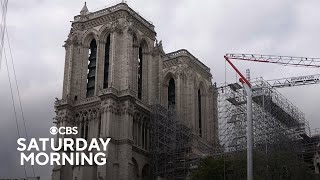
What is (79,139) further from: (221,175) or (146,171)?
(221,175)

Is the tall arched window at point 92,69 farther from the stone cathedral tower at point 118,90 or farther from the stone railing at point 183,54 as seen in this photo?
the stone railing at point 183,54

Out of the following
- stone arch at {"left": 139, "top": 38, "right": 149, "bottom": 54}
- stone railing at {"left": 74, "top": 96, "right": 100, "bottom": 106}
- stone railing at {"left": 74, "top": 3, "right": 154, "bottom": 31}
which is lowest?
stone railing at {"left": 74, "top": 96, "right": 100, "bottom": 106}

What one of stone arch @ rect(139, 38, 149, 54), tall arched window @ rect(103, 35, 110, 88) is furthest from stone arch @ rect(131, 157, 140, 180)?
stone arch @ rect(139, 38, 149, 54)

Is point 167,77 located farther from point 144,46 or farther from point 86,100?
point 86,100

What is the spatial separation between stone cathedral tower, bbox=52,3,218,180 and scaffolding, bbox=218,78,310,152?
5.85 m

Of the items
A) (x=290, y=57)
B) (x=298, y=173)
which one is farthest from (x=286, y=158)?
(x=290, y=57)

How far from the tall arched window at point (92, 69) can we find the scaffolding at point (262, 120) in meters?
22.2

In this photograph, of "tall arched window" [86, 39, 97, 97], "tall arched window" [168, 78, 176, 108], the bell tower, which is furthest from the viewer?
"tall arched window" [168, 78, 176, 108]

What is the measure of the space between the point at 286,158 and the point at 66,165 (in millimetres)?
33946

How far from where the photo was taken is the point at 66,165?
8881cm

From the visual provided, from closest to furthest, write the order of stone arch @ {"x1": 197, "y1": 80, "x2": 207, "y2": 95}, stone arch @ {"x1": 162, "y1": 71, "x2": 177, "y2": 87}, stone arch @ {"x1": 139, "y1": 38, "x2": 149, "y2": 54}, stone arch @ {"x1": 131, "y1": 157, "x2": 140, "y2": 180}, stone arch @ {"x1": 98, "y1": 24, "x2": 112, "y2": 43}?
stone arch @ {"x1": 131, "y1": 157, "x2": 140, "y2": 180} < stone arch @ {"x1": 98, "y1": 24, "x2": 112, "y2": 43} < stone arch @ {"x1": 139, "y1": 38, "x2": 149, "y2": 54} < stone arch @ {"x1": 162, "y1": 71, "x2": 177, "y2": 87} < stone arch @ {"x1": 197, "y1": 80, "x2": 207, "y2": 95}

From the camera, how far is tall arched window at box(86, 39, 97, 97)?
→ 9348 centimetres

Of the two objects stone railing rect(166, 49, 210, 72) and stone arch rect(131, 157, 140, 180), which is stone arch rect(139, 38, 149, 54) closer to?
stone railing rect(166, 49, 210, 72)

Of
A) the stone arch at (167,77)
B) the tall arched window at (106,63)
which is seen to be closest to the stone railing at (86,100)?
the tall arched window at (106,63)
